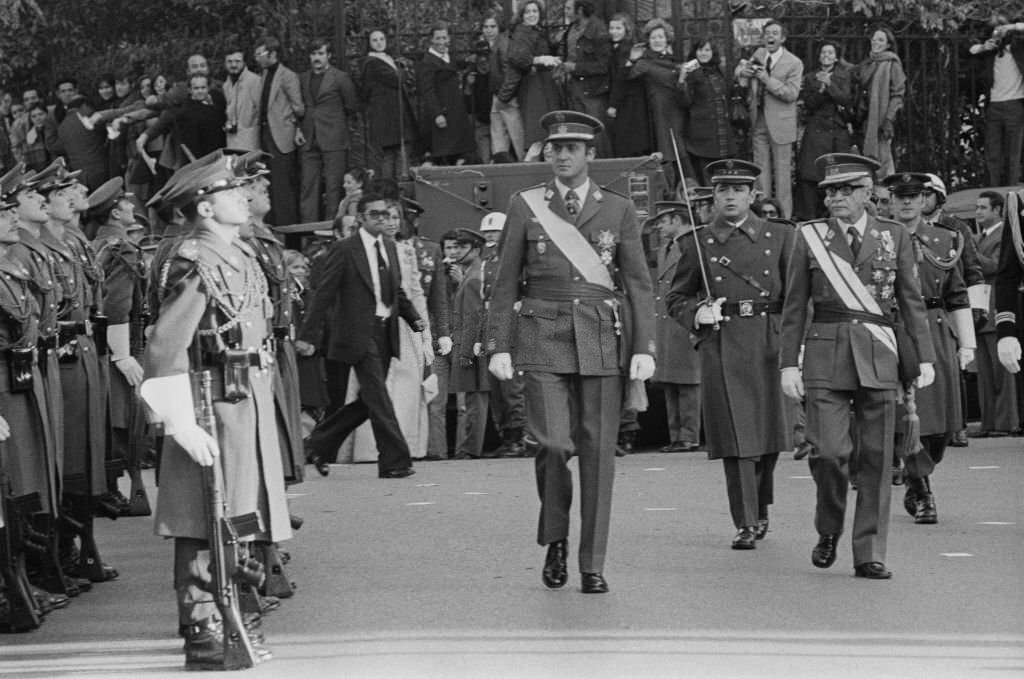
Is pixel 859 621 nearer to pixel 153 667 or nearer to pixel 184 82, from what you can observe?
pixel 153 667

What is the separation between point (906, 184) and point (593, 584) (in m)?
4.71

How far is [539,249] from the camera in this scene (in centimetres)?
1063

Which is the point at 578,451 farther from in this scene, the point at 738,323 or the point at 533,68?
the point at 533,68

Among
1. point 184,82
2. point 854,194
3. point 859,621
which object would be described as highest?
point 184,82

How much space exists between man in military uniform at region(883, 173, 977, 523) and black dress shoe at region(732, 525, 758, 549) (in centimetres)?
161

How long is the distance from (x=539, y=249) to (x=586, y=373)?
65 cm

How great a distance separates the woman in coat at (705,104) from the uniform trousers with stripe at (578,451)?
1097 centimetres

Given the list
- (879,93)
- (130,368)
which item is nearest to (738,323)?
(130,368)

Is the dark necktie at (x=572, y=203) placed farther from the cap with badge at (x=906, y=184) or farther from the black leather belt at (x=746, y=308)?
the cap with badge at (x=906, y=184)

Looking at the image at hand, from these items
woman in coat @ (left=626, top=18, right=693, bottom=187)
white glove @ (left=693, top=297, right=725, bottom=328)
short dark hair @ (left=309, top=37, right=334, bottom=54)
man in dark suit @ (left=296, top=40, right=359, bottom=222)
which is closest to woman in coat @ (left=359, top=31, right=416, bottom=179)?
man in dark suit @ (left=296, top=40, right=359, bottom=222)

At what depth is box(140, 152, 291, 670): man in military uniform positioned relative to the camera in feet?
28.9

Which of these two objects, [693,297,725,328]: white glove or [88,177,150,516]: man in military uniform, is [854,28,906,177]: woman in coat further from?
[693,297,725,328]: white glove

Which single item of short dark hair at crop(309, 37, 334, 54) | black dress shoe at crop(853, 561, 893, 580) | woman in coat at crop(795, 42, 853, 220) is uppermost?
short dark hair at crop(309, 37, 334, 54)

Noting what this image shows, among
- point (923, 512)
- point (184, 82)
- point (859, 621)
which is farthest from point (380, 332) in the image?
point (184, 82)
